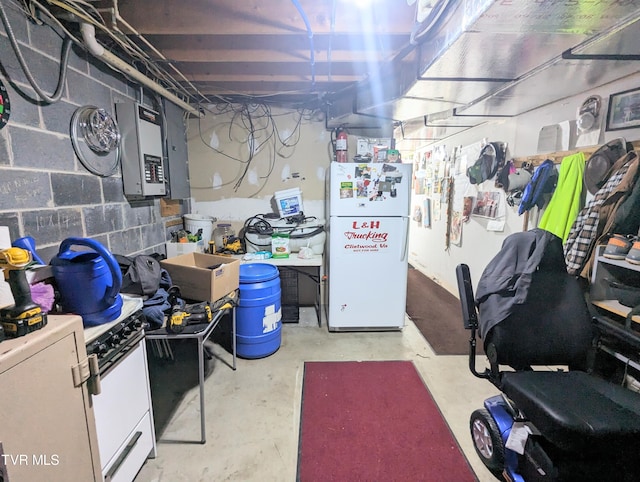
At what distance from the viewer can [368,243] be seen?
9.37 ft

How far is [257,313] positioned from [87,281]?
142cm

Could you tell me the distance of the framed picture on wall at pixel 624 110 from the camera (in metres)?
1.72

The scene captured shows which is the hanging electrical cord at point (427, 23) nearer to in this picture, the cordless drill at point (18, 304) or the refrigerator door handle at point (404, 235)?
the refrigerator door handle at point (404, 235)

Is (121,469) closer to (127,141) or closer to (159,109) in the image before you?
(127,141)

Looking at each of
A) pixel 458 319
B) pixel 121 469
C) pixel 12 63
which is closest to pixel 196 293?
pixel 121 469

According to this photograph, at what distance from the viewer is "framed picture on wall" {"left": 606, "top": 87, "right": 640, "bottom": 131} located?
1719mm

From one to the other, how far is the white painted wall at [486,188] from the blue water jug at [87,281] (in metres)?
2.83

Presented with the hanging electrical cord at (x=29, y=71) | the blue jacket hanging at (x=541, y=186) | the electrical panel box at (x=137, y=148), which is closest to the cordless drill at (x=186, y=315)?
the electrical panel box at (x=137, y=148)

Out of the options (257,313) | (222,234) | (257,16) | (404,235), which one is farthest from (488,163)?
(222,234)

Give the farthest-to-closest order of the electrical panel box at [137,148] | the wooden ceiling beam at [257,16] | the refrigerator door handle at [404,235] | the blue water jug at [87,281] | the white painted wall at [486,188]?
1. the refrigerator door handle at [404,235]
2. the electrical panel box at [137,148]
3. the white painted wall at [486,188]
4. the wooden ceiling beam at [257,16]
5. the blue water jug at [87,281]

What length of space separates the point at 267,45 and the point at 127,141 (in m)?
1.24

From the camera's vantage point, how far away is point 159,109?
262cm

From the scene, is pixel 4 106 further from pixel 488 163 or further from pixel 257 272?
pixel 488 163

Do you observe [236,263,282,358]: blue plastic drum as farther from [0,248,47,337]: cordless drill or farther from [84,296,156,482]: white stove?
[0,248,47,337]: cordless drill
